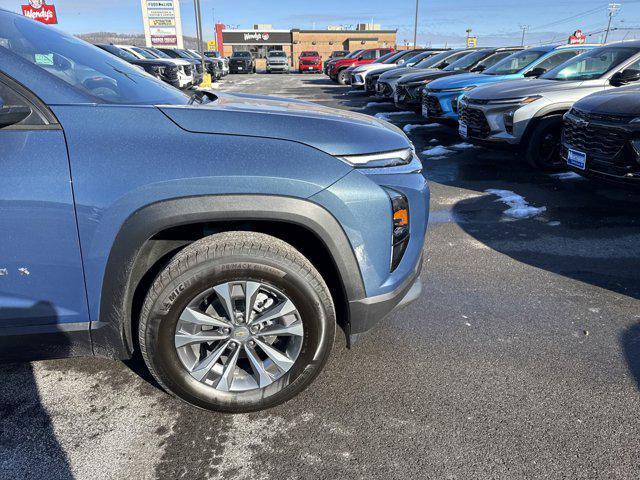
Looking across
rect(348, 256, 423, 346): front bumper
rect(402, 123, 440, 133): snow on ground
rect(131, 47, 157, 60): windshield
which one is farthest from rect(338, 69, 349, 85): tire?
rect(348, 256, 423, 346): front bumper

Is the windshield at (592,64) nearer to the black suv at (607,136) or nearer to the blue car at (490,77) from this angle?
the blue car at (490,77)

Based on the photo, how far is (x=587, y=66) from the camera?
7.00 meters

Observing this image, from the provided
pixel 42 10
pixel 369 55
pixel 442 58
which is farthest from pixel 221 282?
pixel 42 10

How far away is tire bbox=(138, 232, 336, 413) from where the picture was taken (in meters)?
2.01

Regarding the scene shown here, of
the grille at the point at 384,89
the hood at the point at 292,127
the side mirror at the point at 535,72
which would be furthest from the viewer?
the grille at the point at 384,89

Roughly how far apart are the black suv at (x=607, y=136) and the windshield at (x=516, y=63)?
4.13 meters

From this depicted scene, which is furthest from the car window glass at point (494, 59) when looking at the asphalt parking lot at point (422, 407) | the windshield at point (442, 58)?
the asphalt parking lot at point (422, 407)

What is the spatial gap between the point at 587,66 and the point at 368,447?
7.14 meters

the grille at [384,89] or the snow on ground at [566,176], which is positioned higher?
the grille at [384,89]

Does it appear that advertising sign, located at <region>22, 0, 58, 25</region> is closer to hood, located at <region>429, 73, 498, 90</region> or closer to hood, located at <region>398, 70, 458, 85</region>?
hood, located at <region>398, 70, 458, 85</region>

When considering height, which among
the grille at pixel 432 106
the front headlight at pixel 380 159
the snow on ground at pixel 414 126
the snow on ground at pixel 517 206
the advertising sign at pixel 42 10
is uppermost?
the advertising sign at pixel 42 10

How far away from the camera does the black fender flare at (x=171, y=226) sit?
1.92 metres

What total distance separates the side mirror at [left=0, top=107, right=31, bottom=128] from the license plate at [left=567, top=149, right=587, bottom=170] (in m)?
5.02

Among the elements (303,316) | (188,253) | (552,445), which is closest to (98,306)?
(188,253)
